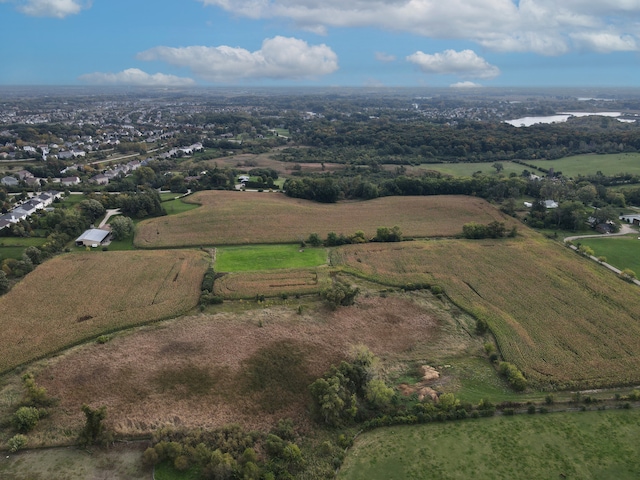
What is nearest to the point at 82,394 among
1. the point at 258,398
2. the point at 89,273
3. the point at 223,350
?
the point at 223,350

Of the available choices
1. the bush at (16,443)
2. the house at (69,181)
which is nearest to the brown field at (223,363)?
the bush at (16,443)

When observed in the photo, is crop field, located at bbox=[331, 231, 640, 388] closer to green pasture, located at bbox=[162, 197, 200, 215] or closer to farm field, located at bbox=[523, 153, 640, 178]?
green pasture, located at bbox=[162, 197, 200, 215]

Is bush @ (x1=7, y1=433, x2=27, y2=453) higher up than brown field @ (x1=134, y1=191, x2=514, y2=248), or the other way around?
brown field @ (x1=134, y1=191, x2=514, y2=248)

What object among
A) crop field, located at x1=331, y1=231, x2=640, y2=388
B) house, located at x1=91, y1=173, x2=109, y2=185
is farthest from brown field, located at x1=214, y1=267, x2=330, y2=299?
house, located at x1=91, y1=173, x2=109, y2=185

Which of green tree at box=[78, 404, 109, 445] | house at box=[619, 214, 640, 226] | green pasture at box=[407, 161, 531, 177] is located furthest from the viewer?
green pasture at box=[407, 161, 531, 177]

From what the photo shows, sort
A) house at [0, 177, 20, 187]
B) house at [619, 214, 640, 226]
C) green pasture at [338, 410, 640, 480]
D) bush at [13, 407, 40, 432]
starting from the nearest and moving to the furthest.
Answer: green pasture at [338, 410, 640, 480], bush at [13, 407, 40, 432], house at [619, 214, 640, 226], house at [0, 177, 20, 187]

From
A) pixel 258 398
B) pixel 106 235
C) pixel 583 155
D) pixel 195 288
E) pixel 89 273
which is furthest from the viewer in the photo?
pixel 583 155

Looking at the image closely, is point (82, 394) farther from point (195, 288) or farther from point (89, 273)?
point (89, 273)
